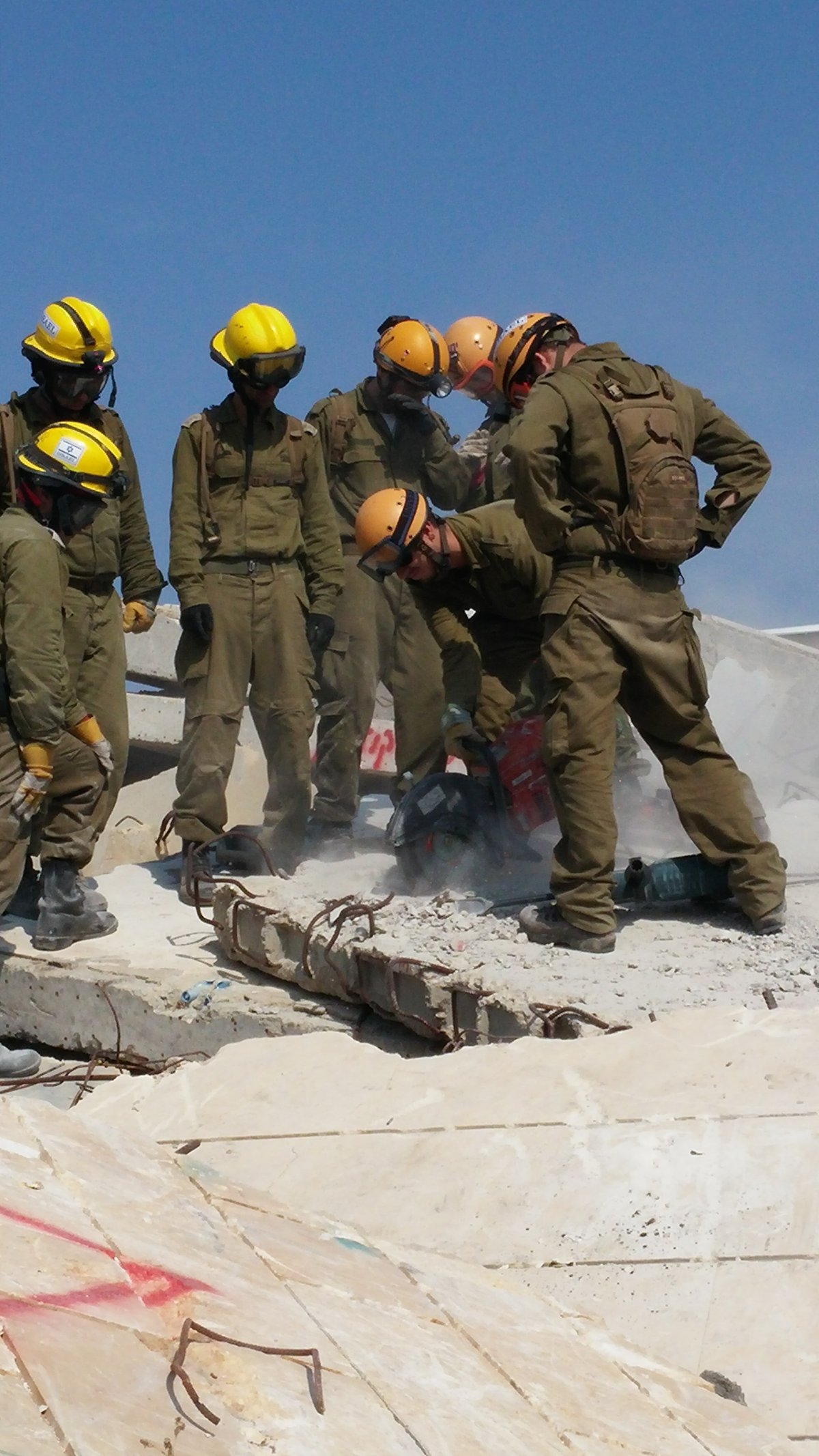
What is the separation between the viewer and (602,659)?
488 centimetres

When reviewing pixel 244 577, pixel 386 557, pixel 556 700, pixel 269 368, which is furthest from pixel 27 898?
pixel 556 700

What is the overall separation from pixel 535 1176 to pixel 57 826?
3.37 m

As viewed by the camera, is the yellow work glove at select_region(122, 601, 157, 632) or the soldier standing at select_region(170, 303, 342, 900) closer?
the soldier standing at select_region(170, 303, 342, 900)

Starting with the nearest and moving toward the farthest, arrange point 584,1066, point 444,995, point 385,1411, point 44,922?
point 385,1411 < point 584,1066 < point 444,995 < point 44,922

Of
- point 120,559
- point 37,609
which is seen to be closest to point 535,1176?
point 37,609

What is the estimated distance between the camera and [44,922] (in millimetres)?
6184

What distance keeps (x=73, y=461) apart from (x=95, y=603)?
2.53ft

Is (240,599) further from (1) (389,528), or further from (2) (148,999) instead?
(2) (148,999)

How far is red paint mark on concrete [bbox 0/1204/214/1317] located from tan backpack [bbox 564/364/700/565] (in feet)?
10.1

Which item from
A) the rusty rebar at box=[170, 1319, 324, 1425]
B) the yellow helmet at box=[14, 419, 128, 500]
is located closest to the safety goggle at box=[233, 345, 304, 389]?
the yellow helmet at box=[14, 419, 128, 500]

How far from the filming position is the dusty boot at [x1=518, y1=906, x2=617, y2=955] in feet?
16.0

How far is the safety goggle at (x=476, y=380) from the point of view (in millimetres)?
8359

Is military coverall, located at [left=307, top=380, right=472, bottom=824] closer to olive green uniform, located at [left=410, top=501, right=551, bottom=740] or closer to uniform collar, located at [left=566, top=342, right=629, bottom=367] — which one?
olive green uniform, located at [left=410, top=501, right=551, bottom=740]

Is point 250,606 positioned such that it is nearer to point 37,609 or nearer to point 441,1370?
point 37,609
